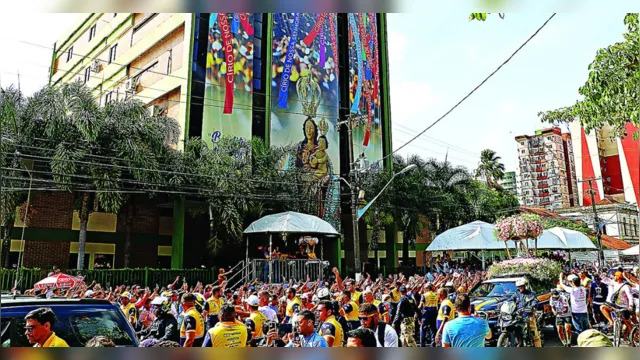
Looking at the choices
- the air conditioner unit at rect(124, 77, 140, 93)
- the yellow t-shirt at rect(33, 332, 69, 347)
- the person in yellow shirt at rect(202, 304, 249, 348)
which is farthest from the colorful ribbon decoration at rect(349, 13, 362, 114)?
the yellow t-shirt at rect(33, 332, 69, 347)

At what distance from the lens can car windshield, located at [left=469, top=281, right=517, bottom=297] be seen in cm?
1070

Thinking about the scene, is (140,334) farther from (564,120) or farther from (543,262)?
(543,262)

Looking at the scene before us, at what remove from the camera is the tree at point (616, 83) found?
21.5 feet

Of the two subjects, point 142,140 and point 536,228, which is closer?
point 536,228

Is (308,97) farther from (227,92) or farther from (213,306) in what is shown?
(213,306)

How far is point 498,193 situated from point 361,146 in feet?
46.0

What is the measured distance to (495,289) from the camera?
1091cm

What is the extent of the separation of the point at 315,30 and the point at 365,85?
17.8 ft

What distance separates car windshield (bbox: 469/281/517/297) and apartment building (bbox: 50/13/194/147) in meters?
18.4

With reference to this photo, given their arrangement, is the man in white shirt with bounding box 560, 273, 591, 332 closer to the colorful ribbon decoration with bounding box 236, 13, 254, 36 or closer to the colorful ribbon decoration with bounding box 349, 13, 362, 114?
the colorful ribbon decoration with bounding box 236, 13, 254, 36

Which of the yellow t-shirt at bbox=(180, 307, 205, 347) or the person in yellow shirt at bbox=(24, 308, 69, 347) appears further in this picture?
the yellow t-shirt at bbox=(180, 307, 205, 347)

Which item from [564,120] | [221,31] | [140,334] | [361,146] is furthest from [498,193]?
[140,334]

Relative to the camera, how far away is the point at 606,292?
11664 millimetres

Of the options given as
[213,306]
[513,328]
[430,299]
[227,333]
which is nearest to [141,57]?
[213,306]
